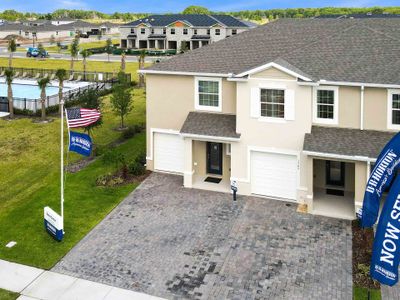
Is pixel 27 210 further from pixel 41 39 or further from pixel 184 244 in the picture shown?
pixel 41 39

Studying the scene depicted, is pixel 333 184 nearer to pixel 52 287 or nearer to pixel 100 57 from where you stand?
pixel 52 287

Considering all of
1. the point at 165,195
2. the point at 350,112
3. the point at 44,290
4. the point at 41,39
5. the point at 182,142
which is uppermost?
the point at 41,39

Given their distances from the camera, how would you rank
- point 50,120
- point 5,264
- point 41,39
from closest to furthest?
point 5,264 < point 50,120 < point 41,39

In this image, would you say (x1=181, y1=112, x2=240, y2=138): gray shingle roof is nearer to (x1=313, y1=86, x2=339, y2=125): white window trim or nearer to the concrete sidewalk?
(x1=313, y1=86, x2=339, y2=125): white window trim

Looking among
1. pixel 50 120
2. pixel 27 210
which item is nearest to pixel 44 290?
pixel 27 210

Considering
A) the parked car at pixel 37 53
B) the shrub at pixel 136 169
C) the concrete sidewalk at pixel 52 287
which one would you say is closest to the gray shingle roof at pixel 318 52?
the shrub at pixel 136 169

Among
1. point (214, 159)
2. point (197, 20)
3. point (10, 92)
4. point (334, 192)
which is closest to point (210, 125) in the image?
point (214, 159)

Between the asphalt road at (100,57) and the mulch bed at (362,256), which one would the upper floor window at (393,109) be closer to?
the mulch bed at (362,256)
